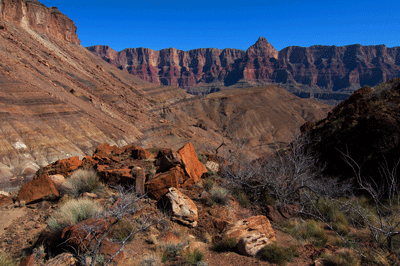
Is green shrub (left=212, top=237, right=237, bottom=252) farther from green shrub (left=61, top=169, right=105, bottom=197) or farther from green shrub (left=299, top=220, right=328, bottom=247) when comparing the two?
green shrub (left=61, top=169, right=105, bottom=197)

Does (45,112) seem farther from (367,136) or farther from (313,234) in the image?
(367,136)

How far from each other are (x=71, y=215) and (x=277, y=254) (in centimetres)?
414

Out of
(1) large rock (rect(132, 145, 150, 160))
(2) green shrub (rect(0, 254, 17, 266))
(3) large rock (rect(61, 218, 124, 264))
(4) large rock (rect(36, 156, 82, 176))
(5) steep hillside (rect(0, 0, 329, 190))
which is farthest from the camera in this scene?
(5) steep hillside (rect(0, 0, 329, 190))

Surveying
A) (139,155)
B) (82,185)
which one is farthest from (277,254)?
(139,155)

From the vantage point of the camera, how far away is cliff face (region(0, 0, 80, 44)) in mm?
39969

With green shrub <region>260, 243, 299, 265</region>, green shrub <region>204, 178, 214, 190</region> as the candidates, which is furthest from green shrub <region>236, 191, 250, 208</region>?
green shrub <region>260, 243, 299, 265</region>

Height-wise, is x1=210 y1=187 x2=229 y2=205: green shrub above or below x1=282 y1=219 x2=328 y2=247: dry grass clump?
above

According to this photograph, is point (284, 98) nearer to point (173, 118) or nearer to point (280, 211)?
point (173, 118)

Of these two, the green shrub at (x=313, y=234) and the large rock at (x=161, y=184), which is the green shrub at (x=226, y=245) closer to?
the green shrub at (x=313, y=234)

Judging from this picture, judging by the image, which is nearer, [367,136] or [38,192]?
[38,192]

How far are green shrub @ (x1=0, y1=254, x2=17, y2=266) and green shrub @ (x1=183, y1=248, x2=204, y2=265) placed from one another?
297 centimetres

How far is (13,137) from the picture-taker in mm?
16250

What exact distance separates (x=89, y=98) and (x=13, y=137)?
15.6 meters

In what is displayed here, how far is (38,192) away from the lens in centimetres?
669
